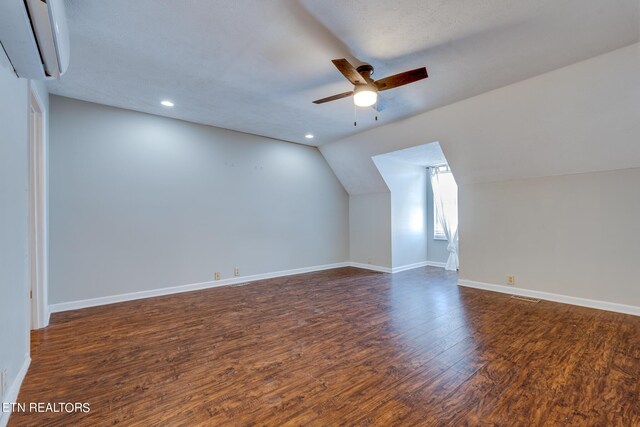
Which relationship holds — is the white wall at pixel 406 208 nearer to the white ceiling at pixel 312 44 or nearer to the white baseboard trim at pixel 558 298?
the white baseboard trim at pixel 558 298

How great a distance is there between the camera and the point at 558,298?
391cm

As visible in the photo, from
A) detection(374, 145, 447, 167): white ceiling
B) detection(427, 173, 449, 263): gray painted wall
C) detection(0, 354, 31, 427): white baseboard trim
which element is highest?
detection(374, 145, 447, 167): white ceiling

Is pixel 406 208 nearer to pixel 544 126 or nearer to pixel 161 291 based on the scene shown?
pixel 544 126

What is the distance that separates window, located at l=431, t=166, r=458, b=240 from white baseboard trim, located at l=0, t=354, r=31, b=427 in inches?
261

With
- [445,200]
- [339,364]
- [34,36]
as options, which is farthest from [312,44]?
[445,200]

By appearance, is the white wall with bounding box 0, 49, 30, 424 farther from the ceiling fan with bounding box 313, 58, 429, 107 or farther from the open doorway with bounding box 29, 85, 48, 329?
the ceiling fan with bounding box 313, 58, 429, 107

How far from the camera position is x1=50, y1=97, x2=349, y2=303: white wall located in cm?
374

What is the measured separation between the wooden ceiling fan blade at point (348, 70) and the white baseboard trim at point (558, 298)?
3857 millimetres

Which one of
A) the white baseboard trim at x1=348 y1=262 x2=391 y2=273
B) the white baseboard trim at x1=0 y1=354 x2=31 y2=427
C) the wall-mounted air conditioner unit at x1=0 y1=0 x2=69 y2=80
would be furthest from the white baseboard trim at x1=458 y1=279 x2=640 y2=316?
the wall-mounted air conditioner unit at x1=0 y1=0 x2=69 y2=80

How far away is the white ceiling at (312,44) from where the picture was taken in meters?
2.11

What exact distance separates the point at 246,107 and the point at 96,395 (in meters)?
3.49

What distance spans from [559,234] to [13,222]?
19.0 ft

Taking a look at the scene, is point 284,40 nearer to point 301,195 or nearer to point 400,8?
point 400,8

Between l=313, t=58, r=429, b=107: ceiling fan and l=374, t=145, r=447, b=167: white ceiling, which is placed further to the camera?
l=374, t=145, r=447, b=167: white ceiling
